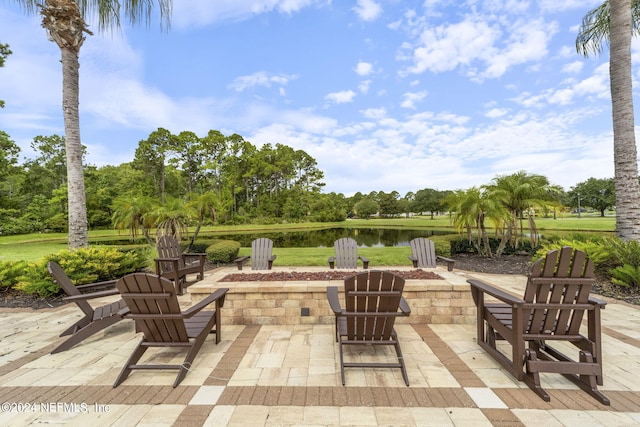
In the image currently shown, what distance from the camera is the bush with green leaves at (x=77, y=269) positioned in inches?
191

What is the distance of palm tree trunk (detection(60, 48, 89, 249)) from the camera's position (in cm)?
586

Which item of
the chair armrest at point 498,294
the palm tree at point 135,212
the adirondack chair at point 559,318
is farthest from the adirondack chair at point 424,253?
the palm tree at point 135,212

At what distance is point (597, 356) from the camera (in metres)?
2.16

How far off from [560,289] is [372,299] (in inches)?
58.7

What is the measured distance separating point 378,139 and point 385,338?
677 inches

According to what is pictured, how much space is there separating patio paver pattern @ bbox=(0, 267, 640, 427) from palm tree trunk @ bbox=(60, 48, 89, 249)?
3230 millimetres

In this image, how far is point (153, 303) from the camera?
2.33 m

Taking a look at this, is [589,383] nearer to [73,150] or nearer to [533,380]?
[533,380]

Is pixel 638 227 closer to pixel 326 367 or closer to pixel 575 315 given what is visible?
pixel 575 315

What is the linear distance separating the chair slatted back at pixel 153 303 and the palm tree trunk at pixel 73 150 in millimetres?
4922

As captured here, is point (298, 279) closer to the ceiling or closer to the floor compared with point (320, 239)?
closer to the ceiling

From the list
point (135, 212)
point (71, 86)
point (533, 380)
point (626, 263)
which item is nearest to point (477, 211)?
point (626, 263)

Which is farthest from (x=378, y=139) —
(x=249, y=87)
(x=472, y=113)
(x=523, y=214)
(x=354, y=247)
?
(x=354, y=247)

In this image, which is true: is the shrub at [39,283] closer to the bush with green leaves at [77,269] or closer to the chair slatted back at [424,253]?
the bush with green leaves at [77,269]
